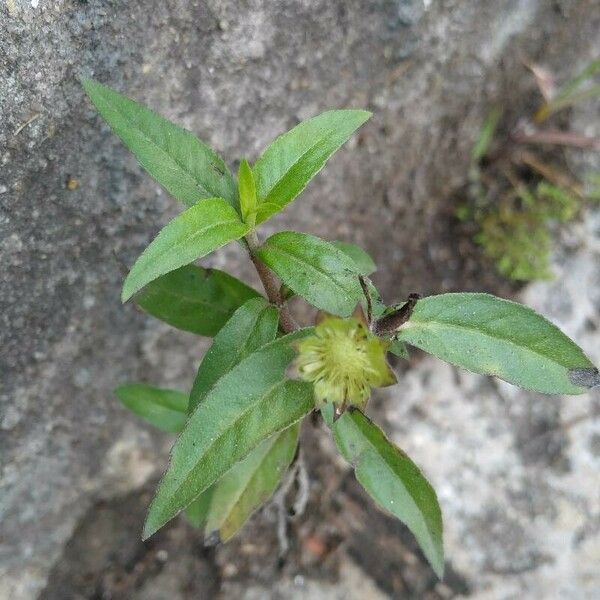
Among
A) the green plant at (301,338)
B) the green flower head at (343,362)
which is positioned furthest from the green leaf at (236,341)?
the green flower head at (343,362)

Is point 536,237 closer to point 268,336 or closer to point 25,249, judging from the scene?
point 268,336

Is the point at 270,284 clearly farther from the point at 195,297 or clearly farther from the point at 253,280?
the point at 253,280

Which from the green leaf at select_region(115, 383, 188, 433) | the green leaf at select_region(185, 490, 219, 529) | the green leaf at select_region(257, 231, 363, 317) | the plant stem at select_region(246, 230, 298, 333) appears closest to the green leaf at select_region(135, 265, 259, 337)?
the plant stem at select_region(246, 230, 298, 333)

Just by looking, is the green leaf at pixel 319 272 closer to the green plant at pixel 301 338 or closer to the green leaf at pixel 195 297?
the green plant at pixel 301 338

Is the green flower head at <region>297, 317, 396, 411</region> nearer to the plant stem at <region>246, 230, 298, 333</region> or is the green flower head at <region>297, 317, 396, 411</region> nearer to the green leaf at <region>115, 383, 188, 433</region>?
the plant stem at <region>246, 230, 298, 333</region>

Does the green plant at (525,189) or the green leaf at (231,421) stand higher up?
the green plant at (525,189)

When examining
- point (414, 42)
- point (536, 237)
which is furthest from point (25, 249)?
→ point (536, 237)
